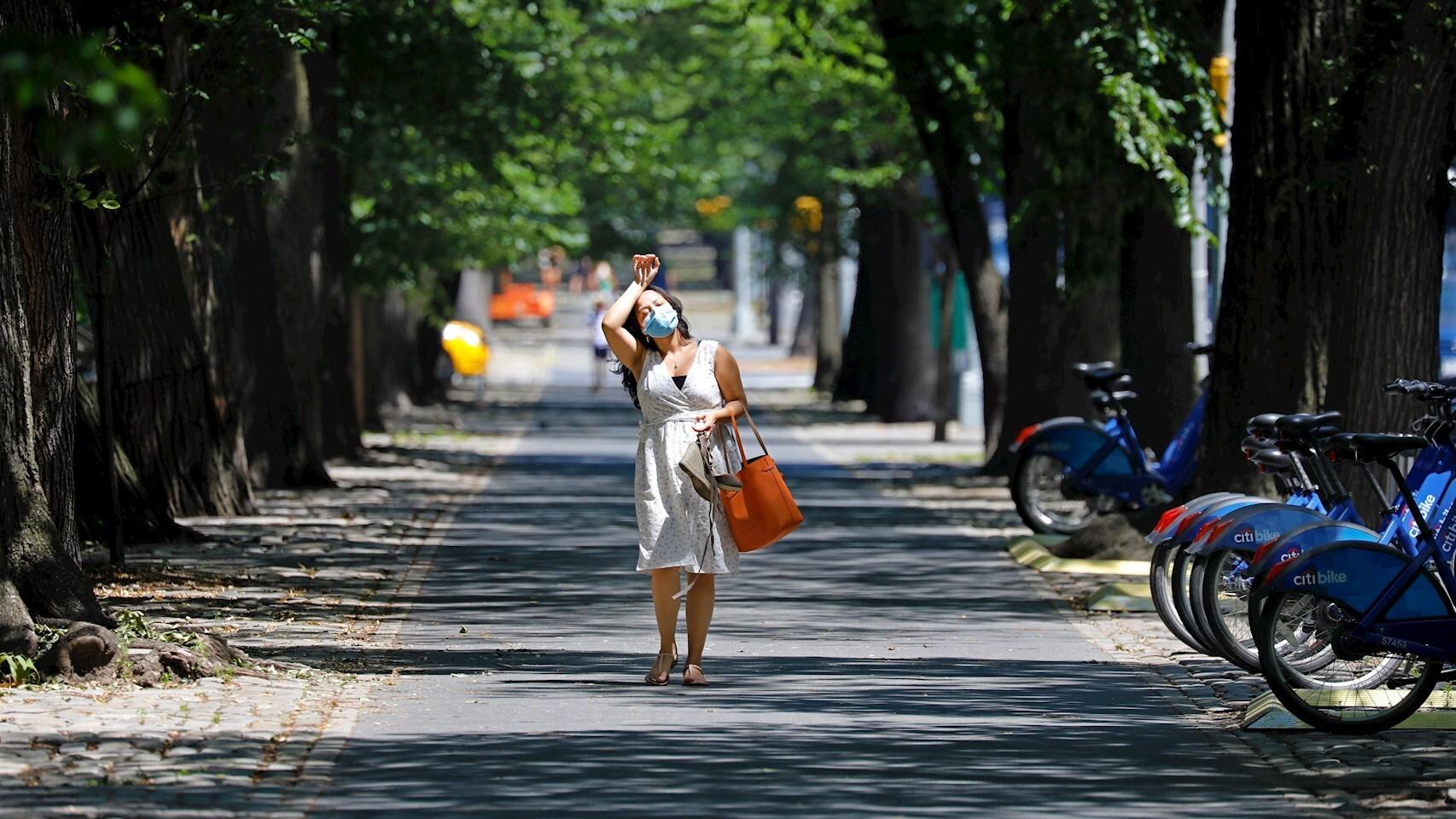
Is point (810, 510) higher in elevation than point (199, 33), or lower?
lower

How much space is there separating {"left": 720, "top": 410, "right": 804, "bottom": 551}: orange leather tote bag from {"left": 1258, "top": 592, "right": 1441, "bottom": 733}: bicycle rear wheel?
2.11 metres

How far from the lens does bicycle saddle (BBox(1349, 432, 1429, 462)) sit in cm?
888

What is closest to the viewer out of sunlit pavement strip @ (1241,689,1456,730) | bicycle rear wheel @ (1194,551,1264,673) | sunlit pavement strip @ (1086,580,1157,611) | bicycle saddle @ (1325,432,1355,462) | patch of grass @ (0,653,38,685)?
sunlit pavement strip @ (1241,689,1456,730)

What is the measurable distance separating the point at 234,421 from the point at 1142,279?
6887mm

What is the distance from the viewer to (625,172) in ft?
124

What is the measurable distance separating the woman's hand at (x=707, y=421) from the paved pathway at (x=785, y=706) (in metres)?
0.99

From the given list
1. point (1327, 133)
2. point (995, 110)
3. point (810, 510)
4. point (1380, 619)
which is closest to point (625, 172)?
point (995, 110)

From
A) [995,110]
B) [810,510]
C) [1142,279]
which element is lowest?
[810,510]

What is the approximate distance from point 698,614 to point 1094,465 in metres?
7.29

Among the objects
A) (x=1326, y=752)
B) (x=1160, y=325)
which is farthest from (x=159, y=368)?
(x=1326, y=752)

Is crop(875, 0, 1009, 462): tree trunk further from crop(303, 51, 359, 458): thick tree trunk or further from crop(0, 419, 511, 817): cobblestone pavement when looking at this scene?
crop(0, 419, 511, 817): cobblestone pavement

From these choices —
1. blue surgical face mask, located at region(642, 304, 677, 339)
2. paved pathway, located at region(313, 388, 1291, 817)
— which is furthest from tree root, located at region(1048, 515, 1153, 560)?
blue surgical face mask, located at region(642, 304, 677, 339)

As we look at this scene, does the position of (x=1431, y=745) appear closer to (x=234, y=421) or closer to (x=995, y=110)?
(x=234, y=421)

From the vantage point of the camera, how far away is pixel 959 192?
78.5 feet
